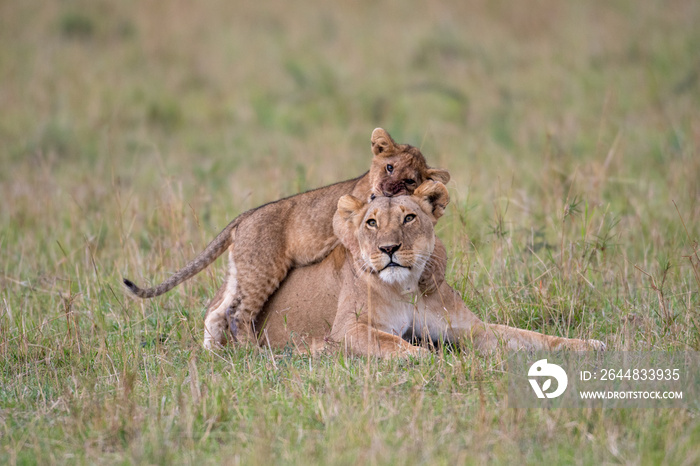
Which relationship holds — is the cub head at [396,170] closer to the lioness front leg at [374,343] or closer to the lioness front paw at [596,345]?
the lioness front leg at [374,343]

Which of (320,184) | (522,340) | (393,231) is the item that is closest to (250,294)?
(393,231)

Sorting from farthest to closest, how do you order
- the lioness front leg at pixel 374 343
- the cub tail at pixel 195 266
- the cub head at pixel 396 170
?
the cub tail at pixel 195 266, the cub head at pixel 396 170, the lioness front leg at pixel 374 343

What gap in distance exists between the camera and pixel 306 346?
525 centimetres

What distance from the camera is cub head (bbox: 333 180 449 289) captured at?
193 inches

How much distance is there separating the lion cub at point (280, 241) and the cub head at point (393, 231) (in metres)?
0.23

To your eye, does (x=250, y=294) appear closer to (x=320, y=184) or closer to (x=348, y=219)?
(x=348, y=219)

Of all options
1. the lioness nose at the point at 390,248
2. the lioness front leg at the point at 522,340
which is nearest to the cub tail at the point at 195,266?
the lioness nose at the point at 390,248

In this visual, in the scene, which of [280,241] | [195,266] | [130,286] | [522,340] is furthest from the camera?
[195,266]

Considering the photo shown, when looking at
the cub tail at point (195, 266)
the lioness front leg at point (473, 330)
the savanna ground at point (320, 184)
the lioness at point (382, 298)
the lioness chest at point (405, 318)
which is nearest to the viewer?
the savanna ground at point (320, 184)

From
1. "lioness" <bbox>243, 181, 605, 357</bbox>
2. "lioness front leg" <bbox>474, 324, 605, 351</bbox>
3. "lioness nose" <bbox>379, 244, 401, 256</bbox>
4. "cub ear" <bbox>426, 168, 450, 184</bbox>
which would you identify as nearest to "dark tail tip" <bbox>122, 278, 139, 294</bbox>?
"lioness" <bbox>243, 181, 605, 357</bbox>

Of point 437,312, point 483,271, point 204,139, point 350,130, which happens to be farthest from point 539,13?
point 437,312

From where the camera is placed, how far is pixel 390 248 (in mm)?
4859

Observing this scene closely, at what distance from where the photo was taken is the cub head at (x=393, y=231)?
4.90 m

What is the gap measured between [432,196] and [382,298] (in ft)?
2.14
